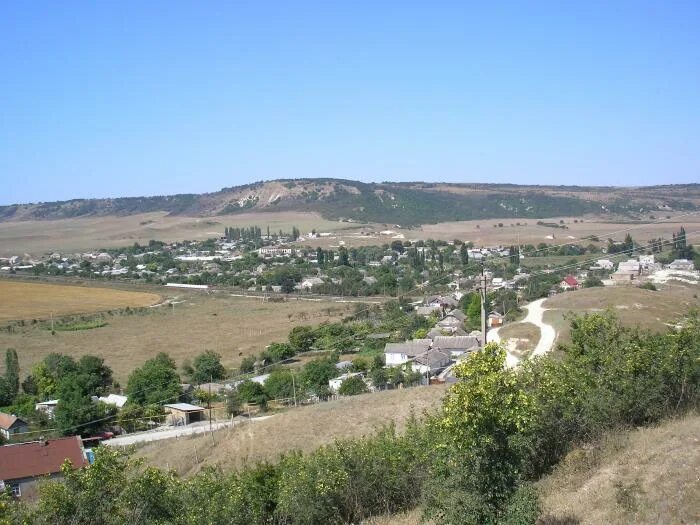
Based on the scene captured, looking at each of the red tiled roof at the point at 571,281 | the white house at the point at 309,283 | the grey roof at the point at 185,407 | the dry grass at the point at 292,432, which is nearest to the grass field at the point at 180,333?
the grey roof at the point at 185,407

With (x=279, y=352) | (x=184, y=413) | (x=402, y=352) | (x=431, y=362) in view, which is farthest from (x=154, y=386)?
(x=431, y=362)

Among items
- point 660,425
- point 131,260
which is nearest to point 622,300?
point 660,425

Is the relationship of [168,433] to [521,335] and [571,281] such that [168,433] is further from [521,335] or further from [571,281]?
[571,281]

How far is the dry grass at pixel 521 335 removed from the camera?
112ft

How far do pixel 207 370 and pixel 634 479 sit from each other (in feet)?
102

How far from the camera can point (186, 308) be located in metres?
71.4

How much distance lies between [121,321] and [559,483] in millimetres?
57176

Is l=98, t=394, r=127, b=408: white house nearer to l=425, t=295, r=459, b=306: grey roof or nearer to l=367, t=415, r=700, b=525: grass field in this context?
l=367, t=415, r=700, b=525: grass field

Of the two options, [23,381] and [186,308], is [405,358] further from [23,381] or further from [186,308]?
[186,308]

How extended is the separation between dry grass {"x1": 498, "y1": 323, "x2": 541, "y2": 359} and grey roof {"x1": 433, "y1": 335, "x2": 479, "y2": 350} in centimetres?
326

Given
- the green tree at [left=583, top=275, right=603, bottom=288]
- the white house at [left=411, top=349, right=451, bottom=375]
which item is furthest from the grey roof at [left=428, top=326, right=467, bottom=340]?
the green tree at [left=583, top=275, right=603, bottom=288]

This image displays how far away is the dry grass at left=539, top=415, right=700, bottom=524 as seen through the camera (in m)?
11.0

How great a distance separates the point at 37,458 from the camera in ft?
79.9

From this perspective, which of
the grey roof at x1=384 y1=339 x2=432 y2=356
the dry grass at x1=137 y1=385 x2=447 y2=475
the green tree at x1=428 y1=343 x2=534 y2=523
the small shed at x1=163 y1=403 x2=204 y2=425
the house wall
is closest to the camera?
the green tree at x1=428 y1=343 x2=534 y2=523
